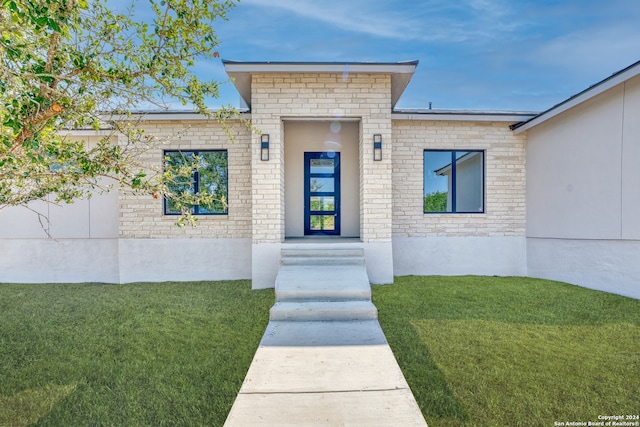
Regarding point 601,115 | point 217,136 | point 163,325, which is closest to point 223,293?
point 163,325

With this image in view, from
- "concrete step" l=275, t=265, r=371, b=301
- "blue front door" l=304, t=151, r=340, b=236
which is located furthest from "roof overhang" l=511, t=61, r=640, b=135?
"concrete step" l=275, t=265, r=371, b=301

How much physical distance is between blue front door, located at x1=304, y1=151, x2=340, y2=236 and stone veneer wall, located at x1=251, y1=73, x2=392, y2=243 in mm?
1885

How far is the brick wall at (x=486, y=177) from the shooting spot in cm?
820

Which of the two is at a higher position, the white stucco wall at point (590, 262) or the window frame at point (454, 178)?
the window frame at point (454, 178)

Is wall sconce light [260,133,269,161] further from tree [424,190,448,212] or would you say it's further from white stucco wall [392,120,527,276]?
tree [424,190,448,212]

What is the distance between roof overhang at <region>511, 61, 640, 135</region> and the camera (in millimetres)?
5374

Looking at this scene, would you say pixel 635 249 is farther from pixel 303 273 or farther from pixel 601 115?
pixel 303 273

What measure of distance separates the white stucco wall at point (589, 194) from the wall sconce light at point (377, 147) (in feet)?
13.5

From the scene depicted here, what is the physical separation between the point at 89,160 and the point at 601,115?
8.40 meters

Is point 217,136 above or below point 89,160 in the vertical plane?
above

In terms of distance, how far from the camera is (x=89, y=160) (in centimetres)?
312

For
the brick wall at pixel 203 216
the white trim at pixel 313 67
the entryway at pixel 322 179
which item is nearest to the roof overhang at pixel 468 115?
the entryway at pixel 322 179

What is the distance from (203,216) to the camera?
7.94m

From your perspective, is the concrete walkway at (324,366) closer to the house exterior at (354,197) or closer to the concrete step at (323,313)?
the concrete step at (323,313)
